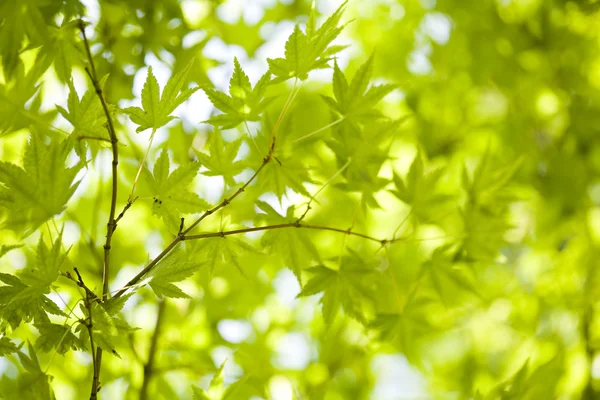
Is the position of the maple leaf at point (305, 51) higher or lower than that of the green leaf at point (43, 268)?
higher

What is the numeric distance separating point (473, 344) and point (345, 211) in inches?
19.7

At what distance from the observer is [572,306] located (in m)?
1.15

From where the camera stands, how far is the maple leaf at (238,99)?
54cm

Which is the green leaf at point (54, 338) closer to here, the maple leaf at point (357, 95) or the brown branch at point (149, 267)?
the brown branch at point (149, 267)

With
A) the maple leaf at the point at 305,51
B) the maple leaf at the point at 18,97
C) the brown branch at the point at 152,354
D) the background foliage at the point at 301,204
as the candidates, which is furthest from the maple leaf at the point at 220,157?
the brown branch at the point at 152,354

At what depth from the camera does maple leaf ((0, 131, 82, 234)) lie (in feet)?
1.43

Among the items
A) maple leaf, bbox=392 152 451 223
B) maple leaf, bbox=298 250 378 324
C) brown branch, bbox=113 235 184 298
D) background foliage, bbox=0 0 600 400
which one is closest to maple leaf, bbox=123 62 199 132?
background foliage, bbox=0 0 600 400

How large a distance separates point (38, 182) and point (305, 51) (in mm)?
298

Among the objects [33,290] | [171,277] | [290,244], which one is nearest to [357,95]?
[290,244]

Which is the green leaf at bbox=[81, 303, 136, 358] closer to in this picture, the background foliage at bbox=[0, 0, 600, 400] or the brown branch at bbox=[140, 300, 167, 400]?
the background foliage at bbox=[0, 0, 600, 400]

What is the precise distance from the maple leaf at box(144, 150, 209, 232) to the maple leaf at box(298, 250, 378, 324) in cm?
18

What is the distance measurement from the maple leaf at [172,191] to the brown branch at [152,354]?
352 millimetres

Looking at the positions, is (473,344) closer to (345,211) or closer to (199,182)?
(345,211)

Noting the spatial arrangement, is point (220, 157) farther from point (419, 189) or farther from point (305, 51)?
point (419, 189)
